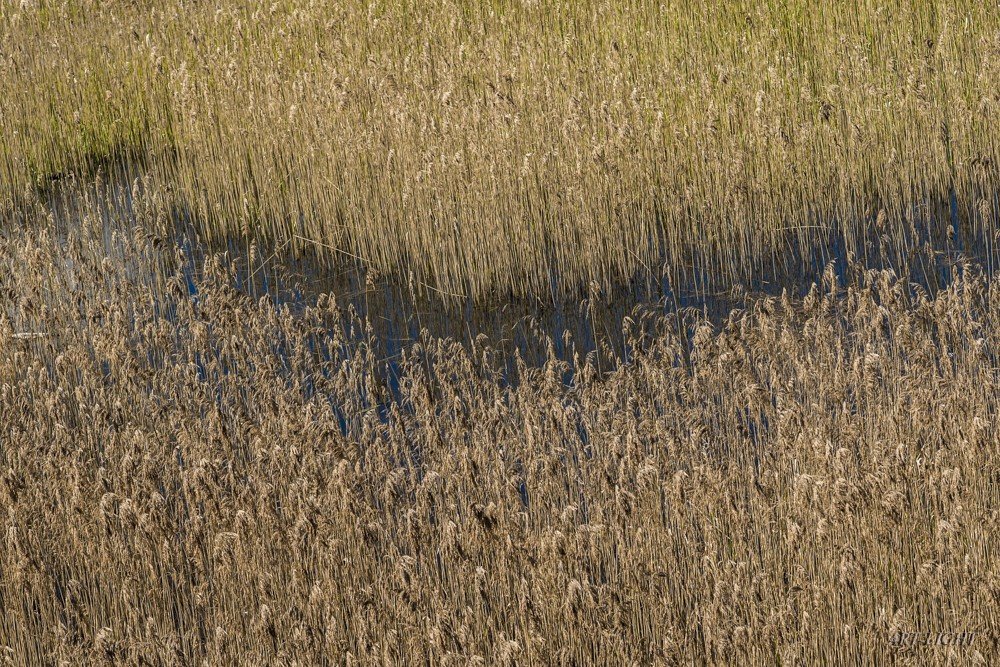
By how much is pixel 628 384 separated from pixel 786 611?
136 cm

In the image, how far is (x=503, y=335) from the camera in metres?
5.67

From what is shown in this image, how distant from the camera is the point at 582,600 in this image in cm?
313

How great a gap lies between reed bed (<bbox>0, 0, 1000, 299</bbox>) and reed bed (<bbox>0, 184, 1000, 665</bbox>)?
3.40 ft

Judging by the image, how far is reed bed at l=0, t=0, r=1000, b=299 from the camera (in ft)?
19.5

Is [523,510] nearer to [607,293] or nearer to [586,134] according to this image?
[607,293]

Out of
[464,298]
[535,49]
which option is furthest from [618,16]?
[464,298]

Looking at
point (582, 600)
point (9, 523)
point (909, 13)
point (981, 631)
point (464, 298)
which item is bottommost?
point (981, 631)

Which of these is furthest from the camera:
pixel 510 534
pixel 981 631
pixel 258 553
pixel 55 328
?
pixel 55 328

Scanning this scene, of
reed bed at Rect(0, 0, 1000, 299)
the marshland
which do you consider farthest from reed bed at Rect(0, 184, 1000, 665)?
reed bed at Rect(0, 0, 1000, 299)

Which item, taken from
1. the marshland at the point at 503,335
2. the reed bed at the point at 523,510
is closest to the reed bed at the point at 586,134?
the marshland at the point at 503,335

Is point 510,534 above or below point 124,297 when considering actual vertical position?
below

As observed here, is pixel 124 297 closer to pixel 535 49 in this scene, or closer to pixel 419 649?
pixel 535 49

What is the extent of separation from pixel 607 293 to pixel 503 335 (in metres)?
0.57

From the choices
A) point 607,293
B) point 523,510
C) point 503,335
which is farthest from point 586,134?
→ point 523,510
